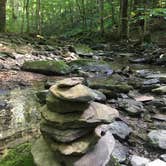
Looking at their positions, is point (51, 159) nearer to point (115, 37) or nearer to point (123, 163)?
point (123, 163)

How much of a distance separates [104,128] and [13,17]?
1146 inches

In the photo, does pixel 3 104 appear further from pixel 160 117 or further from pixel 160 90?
pixel 160 90

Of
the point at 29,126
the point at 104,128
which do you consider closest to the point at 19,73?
the point at 29,126

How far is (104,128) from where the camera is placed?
310cm

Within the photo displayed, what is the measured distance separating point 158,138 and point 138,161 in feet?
2.28

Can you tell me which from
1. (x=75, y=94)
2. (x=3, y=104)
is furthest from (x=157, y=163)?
(x=3, y=104)

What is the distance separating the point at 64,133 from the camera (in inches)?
105

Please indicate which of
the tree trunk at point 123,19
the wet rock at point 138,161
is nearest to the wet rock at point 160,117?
the wet rock at point 138,161

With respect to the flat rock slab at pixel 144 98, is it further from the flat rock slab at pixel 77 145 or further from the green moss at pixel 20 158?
A: the flat rock slab at pixel 77 145

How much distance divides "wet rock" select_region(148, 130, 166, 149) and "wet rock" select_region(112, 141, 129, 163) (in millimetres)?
339

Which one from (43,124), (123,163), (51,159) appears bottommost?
(123,163)

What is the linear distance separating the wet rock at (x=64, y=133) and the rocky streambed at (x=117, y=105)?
0.63 meters

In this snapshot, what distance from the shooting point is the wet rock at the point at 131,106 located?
541 cm

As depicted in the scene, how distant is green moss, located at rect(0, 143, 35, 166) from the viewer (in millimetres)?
3061
